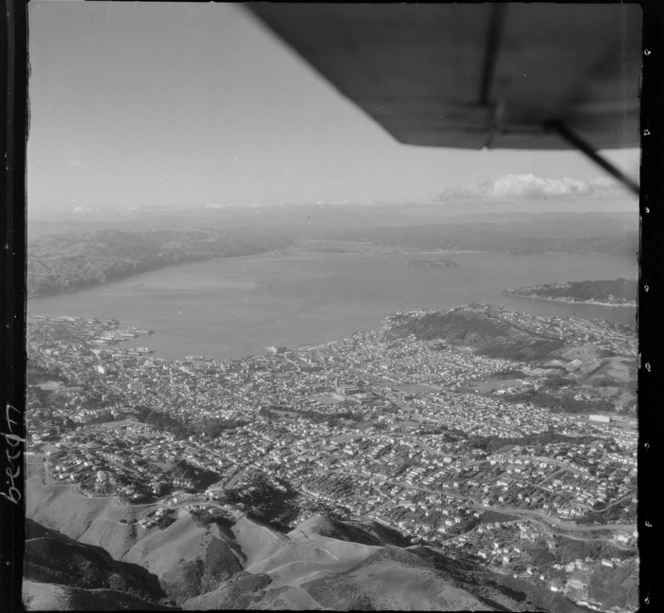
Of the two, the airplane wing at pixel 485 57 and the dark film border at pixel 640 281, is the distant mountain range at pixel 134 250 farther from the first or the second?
the airplane wing at pixel 485 57

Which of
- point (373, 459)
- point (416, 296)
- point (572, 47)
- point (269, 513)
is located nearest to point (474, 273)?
point (416, 296)

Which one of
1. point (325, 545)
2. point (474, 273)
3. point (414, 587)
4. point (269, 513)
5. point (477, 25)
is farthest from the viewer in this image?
point (474, 273)

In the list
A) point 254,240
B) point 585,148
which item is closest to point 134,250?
point 254,240

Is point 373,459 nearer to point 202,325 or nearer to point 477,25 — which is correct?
point 202,325

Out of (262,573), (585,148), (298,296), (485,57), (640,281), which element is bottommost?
(262,573)

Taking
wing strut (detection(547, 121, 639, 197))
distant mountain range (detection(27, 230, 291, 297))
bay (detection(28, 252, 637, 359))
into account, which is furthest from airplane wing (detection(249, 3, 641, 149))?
distant mountain range (detection(27, 230, 291, 297))

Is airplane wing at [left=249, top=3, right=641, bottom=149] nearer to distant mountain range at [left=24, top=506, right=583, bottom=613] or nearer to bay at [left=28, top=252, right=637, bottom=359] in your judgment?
bay at [left=28, top=252, right=637, bottom=359]

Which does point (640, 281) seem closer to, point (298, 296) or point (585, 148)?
point (585, 148)
